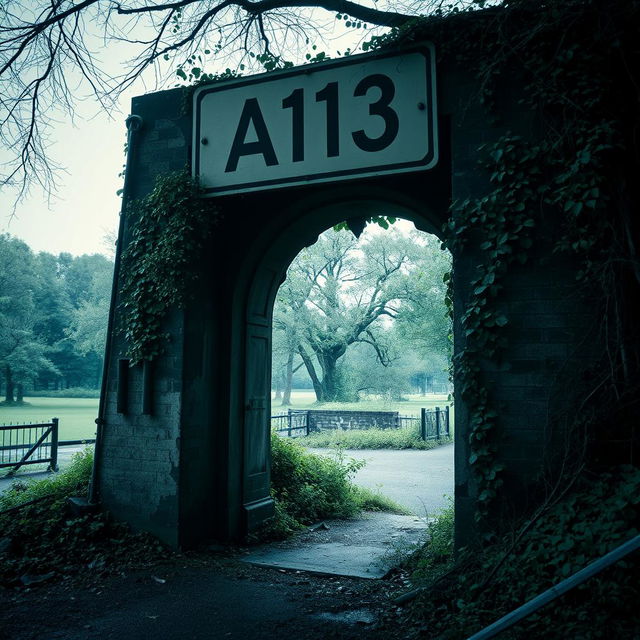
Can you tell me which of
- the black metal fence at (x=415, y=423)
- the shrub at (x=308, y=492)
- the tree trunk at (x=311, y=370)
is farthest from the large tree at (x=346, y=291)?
the shrub at (x=308, y=492)

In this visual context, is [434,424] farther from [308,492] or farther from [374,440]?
[308,492]

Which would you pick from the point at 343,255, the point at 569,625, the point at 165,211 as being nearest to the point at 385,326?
the point at 343,255

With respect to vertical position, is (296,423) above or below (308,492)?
above

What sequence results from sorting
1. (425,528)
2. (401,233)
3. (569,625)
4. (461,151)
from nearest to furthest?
(569,625), (461,151), (425,528), (401,233)

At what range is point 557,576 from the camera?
3.29m

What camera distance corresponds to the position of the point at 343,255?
3094 centimetres

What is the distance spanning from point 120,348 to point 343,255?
83.4 ft

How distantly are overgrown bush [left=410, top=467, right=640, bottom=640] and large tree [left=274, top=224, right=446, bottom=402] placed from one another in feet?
83.3

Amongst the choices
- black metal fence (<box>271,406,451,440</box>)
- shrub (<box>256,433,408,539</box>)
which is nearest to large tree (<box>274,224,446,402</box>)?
black metal fence (<box>271,406,451,440</box>)

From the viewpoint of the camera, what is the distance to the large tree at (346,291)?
29.5 meters

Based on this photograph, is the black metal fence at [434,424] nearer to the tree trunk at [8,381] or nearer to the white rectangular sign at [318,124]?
the white rectangular sign at [318,124]

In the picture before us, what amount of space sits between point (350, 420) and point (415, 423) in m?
2.98

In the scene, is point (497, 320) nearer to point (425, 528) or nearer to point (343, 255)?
point (425, 528)

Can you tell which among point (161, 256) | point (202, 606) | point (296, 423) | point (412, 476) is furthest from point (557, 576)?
point (296, 423)
